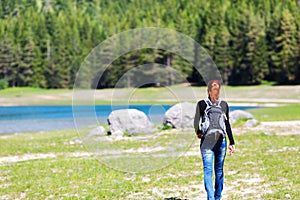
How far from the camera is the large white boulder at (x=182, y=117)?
2692cm

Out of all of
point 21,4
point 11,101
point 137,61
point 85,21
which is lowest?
point 11,101

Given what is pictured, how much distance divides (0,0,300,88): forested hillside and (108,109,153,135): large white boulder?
152 feet

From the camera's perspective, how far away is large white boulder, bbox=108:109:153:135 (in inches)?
997

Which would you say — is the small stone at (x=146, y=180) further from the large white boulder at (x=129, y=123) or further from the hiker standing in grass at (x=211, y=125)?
the large white boulder at (x=129, y=123)

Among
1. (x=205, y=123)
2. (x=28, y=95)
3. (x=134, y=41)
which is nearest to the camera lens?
(x=205, y=123)

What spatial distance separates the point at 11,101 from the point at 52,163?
65.5m

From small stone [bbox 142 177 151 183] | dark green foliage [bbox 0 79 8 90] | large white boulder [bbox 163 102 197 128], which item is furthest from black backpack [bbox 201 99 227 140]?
dark green foliage [bbox 0 79 8 90]

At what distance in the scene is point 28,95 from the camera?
283ft

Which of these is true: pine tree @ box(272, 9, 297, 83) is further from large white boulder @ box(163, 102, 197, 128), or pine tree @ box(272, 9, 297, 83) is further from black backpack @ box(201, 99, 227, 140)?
black backpack @ box(201, 99, 227, 140)

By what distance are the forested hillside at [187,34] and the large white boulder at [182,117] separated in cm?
4520

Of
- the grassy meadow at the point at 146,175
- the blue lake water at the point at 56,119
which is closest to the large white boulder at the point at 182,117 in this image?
the blue lake water at the point at 56,119

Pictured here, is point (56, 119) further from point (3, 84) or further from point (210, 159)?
point (3, 84)

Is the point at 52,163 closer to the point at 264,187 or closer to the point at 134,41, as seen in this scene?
the point at 264,187

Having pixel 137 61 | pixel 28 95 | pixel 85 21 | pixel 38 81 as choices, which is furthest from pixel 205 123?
pixel 85 21
